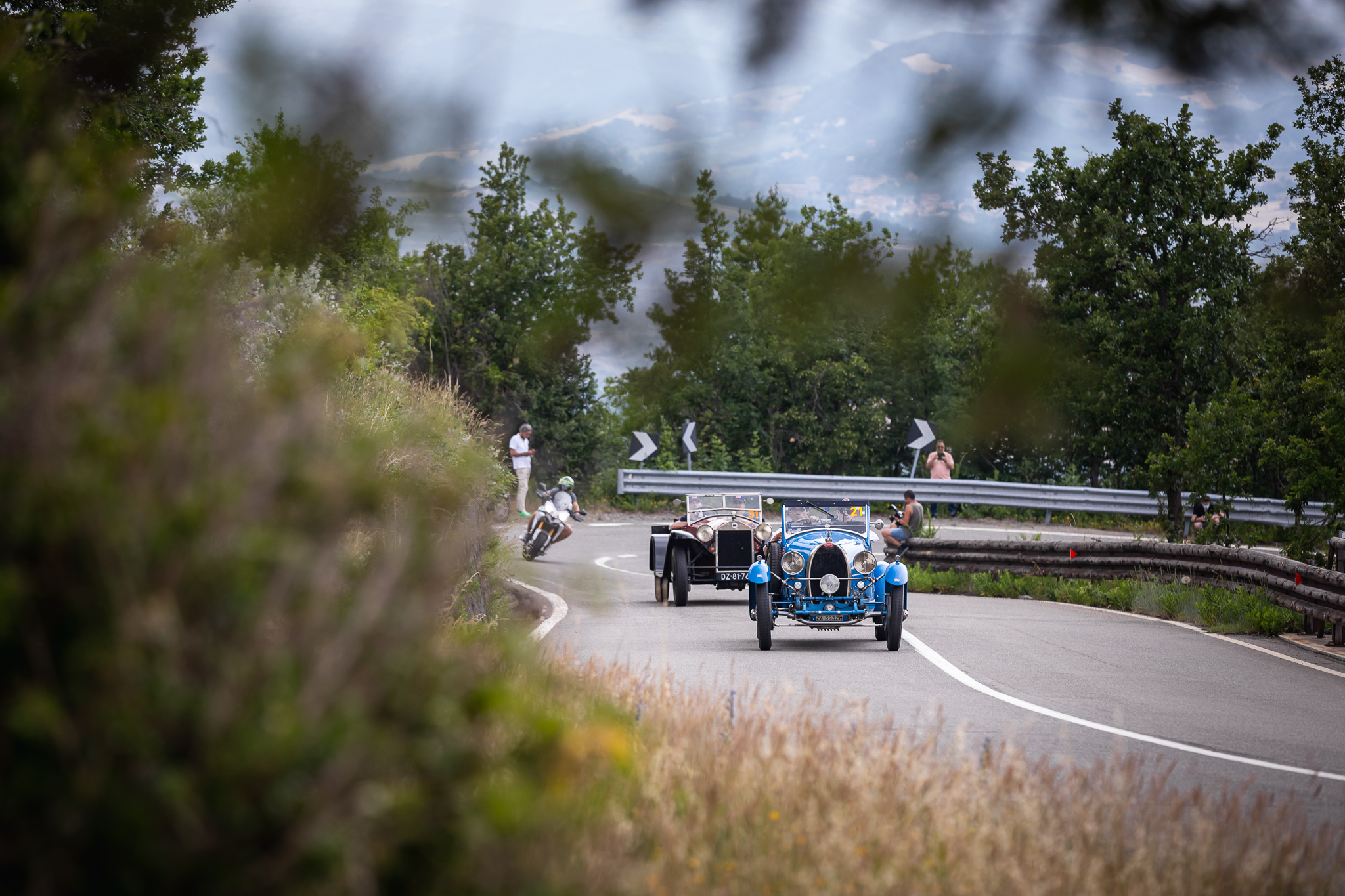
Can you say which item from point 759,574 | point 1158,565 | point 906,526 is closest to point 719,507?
point 906,526

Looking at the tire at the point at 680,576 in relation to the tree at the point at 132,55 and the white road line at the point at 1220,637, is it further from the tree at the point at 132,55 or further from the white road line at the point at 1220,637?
the tree at the point at 132,55

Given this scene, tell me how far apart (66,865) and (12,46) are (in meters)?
1.68

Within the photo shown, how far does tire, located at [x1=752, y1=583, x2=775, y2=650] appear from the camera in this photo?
1226 centimetres

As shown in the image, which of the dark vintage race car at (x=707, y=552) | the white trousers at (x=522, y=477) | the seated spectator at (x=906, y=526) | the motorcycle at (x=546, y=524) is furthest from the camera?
the seated spectator at (x=906, y=526)

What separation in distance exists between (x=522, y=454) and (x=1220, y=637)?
39.0ft

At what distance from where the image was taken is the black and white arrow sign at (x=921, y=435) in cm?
273

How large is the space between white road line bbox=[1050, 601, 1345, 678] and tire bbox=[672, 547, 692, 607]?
19.6 ft

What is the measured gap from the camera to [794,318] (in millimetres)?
2236

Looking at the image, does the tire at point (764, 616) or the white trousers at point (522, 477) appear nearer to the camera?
the white trousers at point (522, 477)

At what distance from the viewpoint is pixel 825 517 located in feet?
45.3

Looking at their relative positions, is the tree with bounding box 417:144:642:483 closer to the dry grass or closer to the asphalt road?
the asphalt road

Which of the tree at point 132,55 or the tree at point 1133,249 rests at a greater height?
the tree at point 132,55

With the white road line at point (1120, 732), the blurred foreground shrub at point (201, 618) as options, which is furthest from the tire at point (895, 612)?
the blurred foreground shrub at point (201, 618)

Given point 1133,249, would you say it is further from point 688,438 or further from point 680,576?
point 680,576
